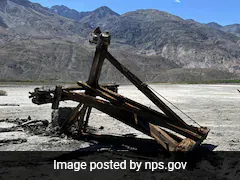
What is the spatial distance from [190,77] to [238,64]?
52645 mm

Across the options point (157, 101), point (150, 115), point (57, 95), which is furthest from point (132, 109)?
point (57, 95)

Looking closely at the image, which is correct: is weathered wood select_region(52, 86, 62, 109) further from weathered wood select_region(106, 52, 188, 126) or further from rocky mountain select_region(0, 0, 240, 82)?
rocky mountain select_region(0, 0, 240, 82)

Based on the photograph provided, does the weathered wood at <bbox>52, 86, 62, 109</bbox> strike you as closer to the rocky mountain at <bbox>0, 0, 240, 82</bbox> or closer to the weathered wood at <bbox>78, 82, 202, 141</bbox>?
the weathered wood at <bbox>78, 82, 202, 141</bbox>

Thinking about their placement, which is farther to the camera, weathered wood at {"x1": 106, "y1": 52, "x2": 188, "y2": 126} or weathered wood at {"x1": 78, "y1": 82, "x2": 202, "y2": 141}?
weathered wood at {"x1": 106, "y1": 52, "x2": 188, "y2": 126}

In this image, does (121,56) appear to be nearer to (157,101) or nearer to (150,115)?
(157,101)

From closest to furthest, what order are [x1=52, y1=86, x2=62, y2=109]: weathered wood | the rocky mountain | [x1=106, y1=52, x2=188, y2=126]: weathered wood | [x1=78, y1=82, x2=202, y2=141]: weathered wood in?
[x1=78, y1=82, x2=202, y2=141]: weathered wood → [x1=106, y1=52, x2=188, y2=126]: weathered wood → [x1=52, y1=86, x2=62, y2=109]: weathered wood → the rocky mountain

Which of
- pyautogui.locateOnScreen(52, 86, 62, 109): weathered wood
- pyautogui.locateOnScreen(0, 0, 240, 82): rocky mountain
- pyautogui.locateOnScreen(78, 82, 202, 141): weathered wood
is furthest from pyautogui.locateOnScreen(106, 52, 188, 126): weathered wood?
pyautogui.locateOnScreen(0, 0, 240, 82): rocky mountain

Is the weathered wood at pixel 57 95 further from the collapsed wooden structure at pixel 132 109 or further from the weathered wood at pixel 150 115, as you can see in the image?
the weathered wood at pixel 150 115

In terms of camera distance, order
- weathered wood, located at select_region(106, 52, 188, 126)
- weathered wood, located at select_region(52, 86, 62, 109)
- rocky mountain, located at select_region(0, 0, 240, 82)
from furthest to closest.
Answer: rocky mountain, located at select_region(0, 0, 240, 82) → weathered wood, located at select_region(52, 86, 62, 109) → weathered wood, located at select_region(106, 52, 188, 126)

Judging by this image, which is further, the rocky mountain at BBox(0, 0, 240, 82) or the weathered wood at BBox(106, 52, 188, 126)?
the rocky mountain at BBox(0, 0, 240, 82)

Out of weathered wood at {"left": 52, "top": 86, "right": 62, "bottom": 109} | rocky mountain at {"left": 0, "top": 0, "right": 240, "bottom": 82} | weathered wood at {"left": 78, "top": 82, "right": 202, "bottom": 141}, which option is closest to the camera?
weathered wood at {"left": 78, "top": 82, "right": 202, "bottom": 141}

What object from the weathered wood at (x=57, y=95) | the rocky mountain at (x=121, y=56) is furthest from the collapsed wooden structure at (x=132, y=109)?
the rocky mountain at (x=121, y=56)

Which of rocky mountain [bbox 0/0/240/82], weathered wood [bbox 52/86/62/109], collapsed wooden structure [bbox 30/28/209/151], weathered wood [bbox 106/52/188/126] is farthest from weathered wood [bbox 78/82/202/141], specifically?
rocky mountain [bbox 0/0/240/82]

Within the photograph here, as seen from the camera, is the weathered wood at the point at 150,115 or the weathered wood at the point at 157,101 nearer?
the weathered wood at the point at 150,115
